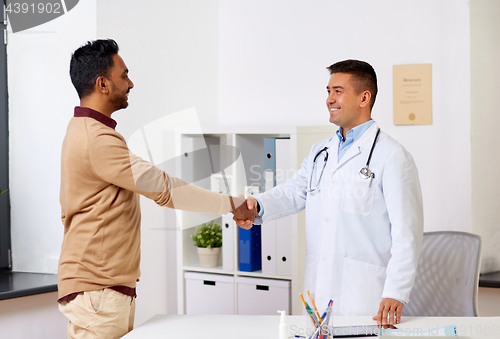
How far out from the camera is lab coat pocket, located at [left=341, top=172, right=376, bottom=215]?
1853 mm

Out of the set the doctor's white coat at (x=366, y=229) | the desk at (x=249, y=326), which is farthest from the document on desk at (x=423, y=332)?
the doctor's white coat at (x=366, y=229)

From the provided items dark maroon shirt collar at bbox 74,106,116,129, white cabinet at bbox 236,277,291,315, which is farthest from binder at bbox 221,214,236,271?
dark maroon shirt collar at bbox 74,106,116,129

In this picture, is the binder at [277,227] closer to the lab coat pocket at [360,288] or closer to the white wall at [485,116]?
the lab coat pocket at [360,288]

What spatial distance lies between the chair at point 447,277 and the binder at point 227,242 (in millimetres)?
1067

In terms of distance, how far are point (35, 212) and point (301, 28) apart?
192cm

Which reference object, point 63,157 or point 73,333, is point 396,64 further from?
point 73,333

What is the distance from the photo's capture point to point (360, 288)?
71.7 inches

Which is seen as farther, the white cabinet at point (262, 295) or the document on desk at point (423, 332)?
the white cabinet at point (262, 295)

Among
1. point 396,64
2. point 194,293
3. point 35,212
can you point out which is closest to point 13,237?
point 35,212

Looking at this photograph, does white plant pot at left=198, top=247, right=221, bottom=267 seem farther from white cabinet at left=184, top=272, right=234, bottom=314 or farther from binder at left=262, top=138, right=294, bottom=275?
binder at left=262, top=138, right=294, bottom=275

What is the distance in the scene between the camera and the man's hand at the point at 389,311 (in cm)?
166

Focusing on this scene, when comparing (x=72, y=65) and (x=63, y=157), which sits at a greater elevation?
(x=72, y=65)

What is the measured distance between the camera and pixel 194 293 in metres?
2.96

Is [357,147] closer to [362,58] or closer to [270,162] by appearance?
[270,162]
